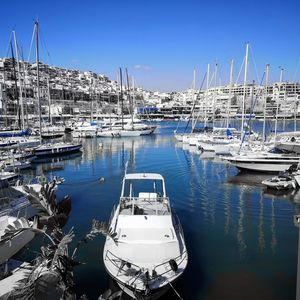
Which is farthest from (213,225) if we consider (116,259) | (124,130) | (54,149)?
(124,130)

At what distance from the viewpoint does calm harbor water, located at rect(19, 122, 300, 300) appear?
12.6 metres

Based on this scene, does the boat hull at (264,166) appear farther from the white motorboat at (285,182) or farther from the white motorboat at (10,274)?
the white motorboat at (10,274)

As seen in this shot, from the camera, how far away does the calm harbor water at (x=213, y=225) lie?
1262cm

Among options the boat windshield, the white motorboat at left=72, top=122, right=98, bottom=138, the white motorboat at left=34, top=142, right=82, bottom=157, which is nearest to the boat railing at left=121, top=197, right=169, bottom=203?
the boat windshield

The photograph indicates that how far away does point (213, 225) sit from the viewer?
19.0 meters

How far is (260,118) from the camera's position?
133 meters

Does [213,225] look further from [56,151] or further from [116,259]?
[56,151]

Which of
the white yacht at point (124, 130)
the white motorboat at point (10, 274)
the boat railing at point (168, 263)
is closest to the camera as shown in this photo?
the white motorboat at point (10, 274)

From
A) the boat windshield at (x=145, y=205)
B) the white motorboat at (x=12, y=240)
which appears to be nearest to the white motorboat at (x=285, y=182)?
the boat windshield at (x=145, y=205)

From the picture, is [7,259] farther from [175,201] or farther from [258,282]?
[175,201]

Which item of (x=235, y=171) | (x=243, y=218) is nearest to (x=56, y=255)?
(x=243, y=218)

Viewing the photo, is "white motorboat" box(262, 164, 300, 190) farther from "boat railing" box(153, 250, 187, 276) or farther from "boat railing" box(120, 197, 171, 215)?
"boat railing" box(153, 250, 187, 276)

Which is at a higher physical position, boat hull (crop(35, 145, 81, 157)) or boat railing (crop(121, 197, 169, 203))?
boat railing (crop(121, 197, 169, 203))

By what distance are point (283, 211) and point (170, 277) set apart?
13778 millimetres
